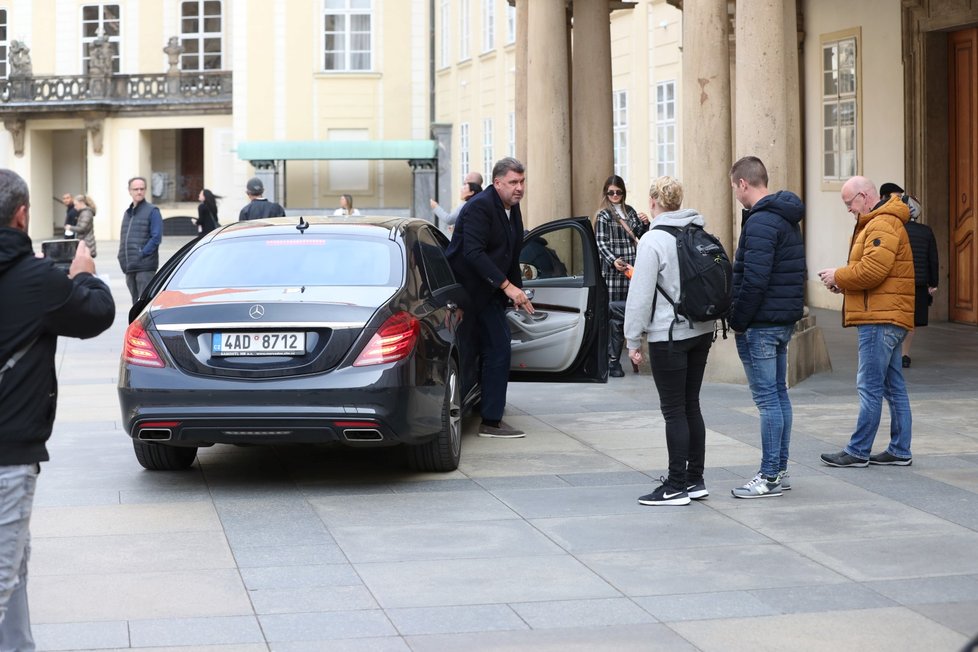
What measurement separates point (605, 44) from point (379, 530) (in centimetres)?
1214

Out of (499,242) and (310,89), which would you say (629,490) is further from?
(310,89)

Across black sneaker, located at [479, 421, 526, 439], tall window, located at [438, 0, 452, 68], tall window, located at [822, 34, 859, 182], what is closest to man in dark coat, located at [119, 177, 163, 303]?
black sneaker, located at [479, 421, 526, 439]

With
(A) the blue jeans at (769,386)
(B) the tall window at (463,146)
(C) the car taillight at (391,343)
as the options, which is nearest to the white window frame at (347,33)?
(B) the tall window at (463,146)

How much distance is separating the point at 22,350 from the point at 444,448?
14.1 feet

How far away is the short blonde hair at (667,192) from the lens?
7883 millimetres

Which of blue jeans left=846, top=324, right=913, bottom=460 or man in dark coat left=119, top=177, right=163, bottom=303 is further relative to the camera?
man in dark coat left=119, top=177, right=163, bottom=303

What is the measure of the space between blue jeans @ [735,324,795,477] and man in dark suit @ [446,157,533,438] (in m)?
2.00

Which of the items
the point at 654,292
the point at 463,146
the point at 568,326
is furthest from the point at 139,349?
the point at 463,146

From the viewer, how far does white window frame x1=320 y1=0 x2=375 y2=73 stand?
45469mm

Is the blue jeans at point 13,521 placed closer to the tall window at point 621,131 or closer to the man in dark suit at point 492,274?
the man in dark suit at point 492,274

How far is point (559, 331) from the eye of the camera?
35.6 feet

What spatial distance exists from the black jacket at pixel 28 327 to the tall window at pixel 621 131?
2195 cm

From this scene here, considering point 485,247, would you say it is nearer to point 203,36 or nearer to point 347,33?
point 347,33

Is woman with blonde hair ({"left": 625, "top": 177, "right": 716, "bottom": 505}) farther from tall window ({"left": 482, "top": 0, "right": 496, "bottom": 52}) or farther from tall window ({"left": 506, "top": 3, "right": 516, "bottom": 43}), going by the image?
tall window ({"left": 482, "top": 0, "right": 496, "bottom": 52})
